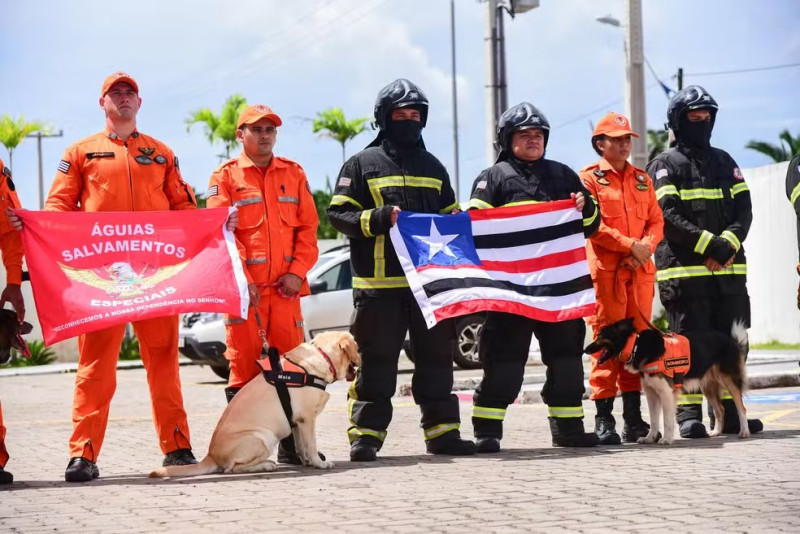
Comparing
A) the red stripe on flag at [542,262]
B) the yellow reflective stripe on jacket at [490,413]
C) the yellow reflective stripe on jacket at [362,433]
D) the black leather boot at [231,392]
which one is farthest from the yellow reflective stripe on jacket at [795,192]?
the black leather boot at [231,392]

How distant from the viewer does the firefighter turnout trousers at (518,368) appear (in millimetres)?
9008

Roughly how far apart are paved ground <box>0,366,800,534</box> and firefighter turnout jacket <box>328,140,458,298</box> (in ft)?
4.40

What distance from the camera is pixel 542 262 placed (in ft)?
30.1

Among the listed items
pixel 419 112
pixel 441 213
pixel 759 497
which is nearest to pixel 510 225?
pixel 441 213

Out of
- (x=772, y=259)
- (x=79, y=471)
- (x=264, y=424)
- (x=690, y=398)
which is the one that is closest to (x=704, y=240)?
(x=690, y=398)

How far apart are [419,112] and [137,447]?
12.6 ft

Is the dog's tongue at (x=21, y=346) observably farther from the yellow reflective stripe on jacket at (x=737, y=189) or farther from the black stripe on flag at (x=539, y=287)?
the yellow reflective stripe on jacket at (x=737, y=189)

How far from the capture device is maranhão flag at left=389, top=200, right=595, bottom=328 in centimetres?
874

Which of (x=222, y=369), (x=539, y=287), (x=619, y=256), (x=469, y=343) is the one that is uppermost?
(x=619, y=256)

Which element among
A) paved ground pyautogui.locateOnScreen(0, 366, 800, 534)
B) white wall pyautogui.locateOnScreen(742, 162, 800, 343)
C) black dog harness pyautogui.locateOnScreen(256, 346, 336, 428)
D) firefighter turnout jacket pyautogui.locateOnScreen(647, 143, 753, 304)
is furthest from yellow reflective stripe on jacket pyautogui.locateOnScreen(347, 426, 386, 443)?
white wall pyautogui.locateOnScreen(742, 162, 800, 343)

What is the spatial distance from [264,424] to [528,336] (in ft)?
7.75

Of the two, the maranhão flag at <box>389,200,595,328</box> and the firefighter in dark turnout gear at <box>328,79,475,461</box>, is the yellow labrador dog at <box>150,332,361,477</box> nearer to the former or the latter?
the firefighter in dark turnout gear at <box>328,79,475,461</box>

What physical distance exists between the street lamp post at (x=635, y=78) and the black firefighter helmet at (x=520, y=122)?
1094 cm

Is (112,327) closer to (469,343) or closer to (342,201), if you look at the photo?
(342,201)
